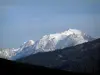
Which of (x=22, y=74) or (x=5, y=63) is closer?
(x=22, y=74)

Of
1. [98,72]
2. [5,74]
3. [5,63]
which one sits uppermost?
[98,72]

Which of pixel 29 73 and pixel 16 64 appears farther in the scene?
pixel 16 64

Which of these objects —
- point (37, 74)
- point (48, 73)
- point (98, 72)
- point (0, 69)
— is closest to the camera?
point (0, 69)

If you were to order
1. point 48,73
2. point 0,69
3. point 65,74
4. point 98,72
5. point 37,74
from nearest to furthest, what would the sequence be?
point 0,69 → point 37,74 → point 48,73 → point 65,74 → point 98,72

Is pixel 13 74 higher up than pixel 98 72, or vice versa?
pixel 98 72

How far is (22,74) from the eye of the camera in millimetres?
77250

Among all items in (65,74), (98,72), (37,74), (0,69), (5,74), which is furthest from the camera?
(98,72)

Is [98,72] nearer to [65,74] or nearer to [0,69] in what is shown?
[65,74]

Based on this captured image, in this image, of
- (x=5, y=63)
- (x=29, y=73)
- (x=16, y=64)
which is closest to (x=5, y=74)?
(x=29, y=73)

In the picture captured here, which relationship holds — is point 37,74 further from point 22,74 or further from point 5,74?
point 5,74

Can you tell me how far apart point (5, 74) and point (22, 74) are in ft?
27.8

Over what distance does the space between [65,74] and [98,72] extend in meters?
73.8

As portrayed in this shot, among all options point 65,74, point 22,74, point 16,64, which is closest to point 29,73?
point 22,74

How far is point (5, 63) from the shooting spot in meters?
88.0
